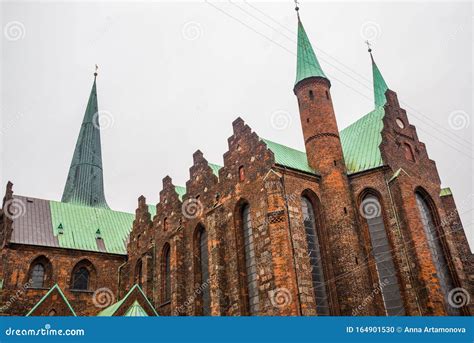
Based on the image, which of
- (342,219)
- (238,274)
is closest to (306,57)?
(342,219)

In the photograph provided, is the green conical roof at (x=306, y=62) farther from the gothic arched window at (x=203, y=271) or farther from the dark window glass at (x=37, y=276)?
the dark window glass at (x=37, y=276)

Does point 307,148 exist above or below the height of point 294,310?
above

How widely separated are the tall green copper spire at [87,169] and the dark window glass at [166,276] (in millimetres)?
17330

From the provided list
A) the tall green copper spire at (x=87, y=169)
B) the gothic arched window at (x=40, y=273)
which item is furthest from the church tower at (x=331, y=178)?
the tall green copper spire at (x=87, y=169)

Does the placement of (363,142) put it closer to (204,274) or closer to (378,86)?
(378,86)

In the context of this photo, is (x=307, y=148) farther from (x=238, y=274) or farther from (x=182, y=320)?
(x=182, y=320)

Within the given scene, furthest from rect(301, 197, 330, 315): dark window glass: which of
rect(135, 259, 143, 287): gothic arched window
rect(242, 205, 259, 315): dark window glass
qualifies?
rect(135, 259, 143, 287): gothic arched window

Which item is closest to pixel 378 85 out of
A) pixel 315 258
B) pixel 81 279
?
pixel 315 258

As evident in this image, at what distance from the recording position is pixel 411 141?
26.1 metres

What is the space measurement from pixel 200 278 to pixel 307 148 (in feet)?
33.6

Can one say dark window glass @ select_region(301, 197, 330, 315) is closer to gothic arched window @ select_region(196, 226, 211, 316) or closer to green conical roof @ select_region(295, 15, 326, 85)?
gothic arched window @ select_region(196, 226, 211, 316)

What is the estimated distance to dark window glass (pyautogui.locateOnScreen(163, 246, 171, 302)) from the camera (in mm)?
29281

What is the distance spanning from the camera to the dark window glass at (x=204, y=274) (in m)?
25.5

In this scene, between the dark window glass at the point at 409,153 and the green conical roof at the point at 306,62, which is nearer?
the dark window glass at the point at 409,153
